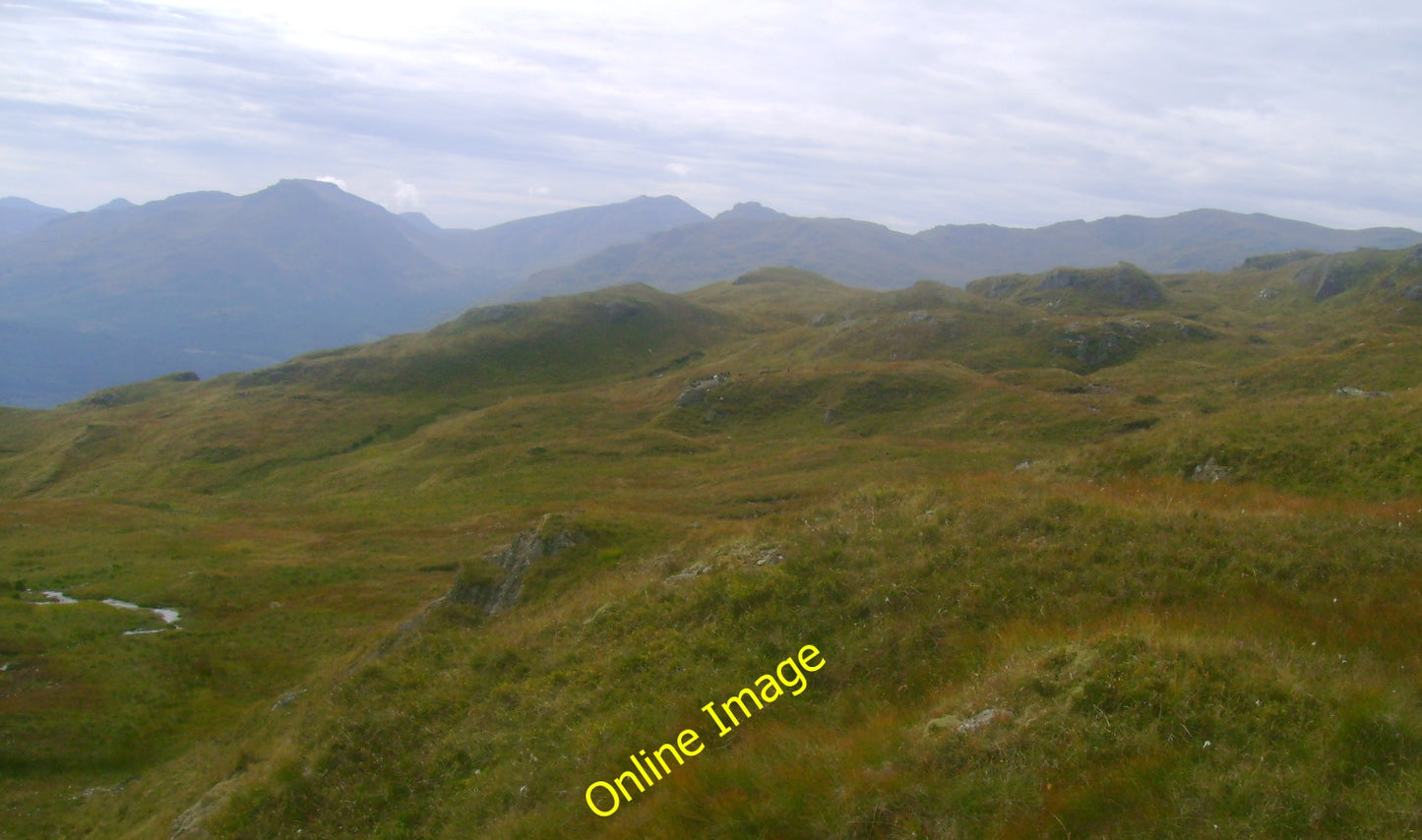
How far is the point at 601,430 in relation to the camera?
83.1m

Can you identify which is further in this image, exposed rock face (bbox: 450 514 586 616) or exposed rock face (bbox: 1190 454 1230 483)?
exposed rock face (bbox: 450 514 586 616)

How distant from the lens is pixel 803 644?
15484 millimetres

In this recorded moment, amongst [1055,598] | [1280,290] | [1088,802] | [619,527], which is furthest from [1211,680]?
[1280,290]

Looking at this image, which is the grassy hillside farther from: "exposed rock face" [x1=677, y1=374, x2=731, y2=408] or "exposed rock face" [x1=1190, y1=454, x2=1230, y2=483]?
"exposed rock face" [x1=677, y1=374, x2=731, y2=408]

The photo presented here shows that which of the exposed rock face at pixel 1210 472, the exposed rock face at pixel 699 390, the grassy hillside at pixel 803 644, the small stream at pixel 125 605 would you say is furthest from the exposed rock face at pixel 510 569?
the exposed rock face at pixel 699 390

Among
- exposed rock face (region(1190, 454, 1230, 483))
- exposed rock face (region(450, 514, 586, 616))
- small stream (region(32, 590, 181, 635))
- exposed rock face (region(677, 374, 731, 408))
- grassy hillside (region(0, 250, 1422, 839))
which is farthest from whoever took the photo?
exposed rock face (region(677, 374, 731, 408))

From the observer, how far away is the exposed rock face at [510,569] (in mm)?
26984

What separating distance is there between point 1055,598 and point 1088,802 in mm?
6341

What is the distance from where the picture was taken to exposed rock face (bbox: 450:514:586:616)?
1062 inches

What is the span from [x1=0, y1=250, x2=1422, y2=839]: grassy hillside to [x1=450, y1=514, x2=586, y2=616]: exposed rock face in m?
0.15

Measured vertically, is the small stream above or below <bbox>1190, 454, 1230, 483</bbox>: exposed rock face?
below

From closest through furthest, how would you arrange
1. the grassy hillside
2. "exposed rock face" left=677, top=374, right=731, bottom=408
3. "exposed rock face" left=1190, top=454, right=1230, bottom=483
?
1. the grassy hillside
2. "exposed rock face" left=1190, top=454, right=1230, bottom=483
3. "exposed rock face" left=677, top=374, right=731, bottom=408

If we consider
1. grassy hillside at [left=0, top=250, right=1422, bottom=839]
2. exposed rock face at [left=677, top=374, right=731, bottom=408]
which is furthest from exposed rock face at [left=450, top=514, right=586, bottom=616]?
exposed rock face at [left=677, top=374, right=731, bottom=408]

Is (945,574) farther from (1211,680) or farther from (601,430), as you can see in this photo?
(601,430)
